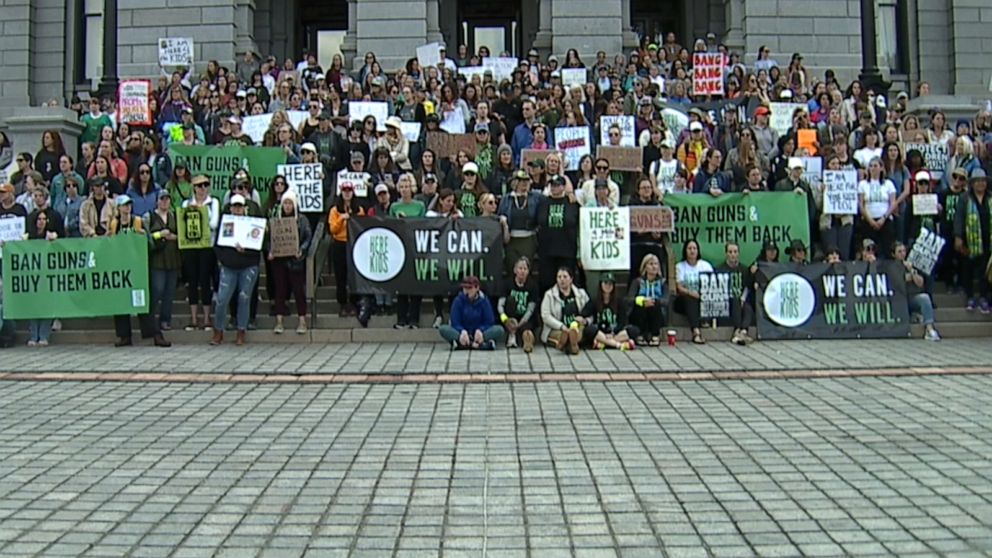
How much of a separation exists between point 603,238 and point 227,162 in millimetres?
6460

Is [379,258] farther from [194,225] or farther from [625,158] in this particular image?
[625,158]

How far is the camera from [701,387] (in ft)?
30.4

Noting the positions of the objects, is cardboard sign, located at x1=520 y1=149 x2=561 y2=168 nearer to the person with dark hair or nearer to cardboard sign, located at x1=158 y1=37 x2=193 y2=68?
the person with dark hair

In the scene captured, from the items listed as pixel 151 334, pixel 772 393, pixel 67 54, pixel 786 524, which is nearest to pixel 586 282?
pixel 772 393

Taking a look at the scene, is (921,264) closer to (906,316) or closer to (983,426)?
(906,316)

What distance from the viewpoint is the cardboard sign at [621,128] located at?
1584 cm

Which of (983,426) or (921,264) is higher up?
(921,264)

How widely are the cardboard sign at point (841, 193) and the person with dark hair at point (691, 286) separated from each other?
2.06 m

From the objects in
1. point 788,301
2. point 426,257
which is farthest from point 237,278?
point 788,301

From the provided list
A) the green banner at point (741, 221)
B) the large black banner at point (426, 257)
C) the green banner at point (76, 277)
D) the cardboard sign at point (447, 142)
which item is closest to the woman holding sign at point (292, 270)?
the large black banner at point (426, 257)

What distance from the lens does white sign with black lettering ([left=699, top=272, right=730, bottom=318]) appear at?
41.5ft

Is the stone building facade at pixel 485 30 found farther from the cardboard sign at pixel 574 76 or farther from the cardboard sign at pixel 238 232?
the cardboard sign at pixel 238 232

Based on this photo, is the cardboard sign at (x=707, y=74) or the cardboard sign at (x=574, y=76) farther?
the cardboard sign at (x=574, y=76)

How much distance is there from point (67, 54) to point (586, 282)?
24978 millimetres
